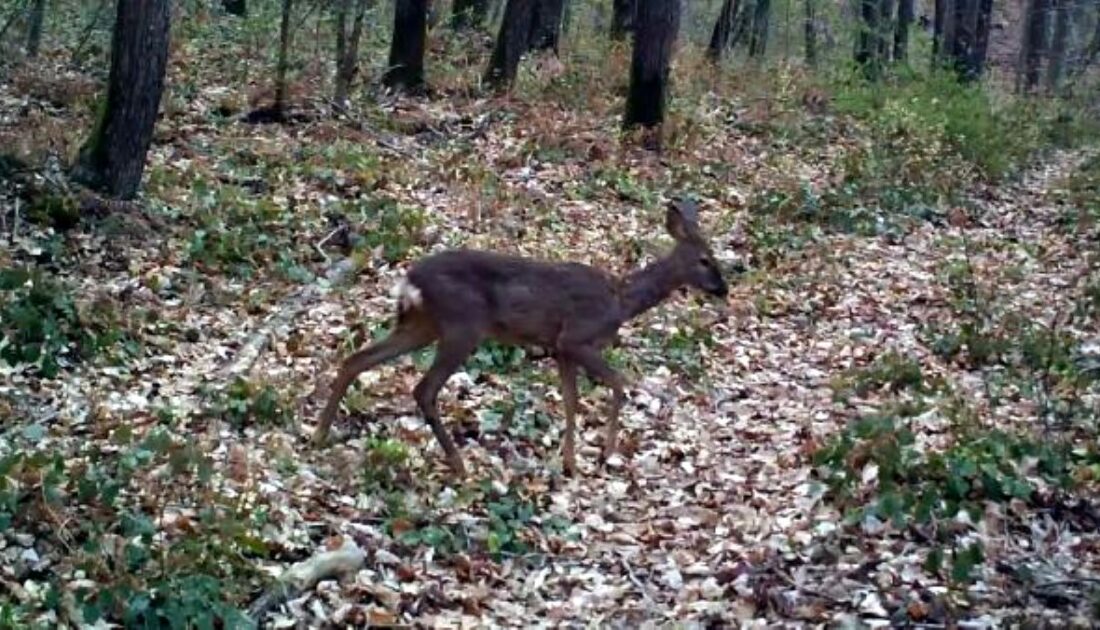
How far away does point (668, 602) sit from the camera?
265 inches

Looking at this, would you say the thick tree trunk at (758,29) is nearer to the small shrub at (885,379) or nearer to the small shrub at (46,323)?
the small shrub at (885,379)

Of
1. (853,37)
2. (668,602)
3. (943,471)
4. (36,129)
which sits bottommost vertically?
(668,602)

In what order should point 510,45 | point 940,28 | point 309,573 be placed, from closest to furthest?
point 309,573 → point 510,45 → point 940,28

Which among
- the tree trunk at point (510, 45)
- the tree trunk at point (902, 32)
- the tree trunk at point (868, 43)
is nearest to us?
the tree trunk at point (510, 45)

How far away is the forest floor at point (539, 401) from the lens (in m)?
6.60

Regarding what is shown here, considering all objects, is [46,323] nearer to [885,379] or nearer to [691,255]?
[691,255]

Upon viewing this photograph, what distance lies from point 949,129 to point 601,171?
213 inches

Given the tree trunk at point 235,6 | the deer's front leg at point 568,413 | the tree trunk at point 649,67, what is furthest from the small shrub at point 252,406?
the tree trunk at point 235,6

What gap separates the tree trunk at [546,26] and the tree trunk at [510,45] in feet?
5.80

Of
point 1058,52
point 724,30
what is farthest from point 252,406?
point 1058,52

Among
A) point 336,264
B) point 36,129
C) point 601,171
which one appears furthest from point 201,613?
point 601,171

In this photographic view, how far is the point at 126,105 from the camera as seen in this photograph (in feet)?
37.7

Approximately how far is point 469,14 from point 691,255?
41.7ft

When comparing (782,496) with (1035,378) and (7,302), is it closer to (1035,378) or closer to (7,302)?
(1035,378)
